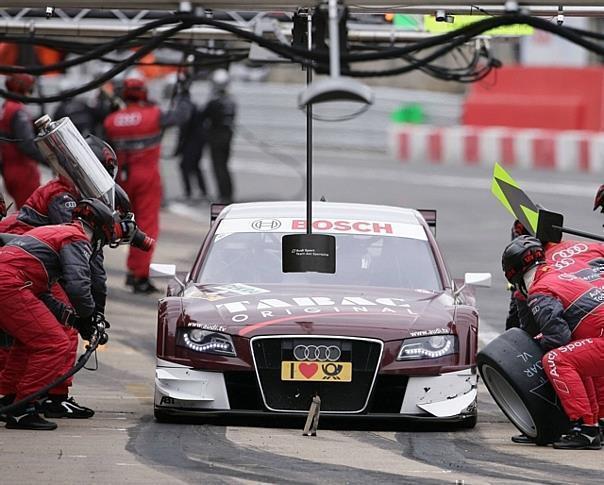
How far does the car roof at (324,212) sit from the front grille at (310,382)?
189 cm

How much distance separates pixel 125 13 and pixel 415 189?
14.9 meters

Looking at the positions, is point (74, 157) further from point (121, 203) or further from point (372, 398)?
point (372, 398)

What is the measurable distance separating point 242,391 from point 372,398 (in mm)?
776

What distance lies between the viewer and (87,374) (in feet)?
39.8

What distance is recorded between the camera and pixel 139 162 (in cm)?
1675

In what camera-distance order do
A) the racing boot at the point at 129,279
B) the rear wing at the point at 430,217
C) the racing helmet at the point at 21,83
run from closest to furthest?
the rear wing at the point at 430,217, the racing helmet at the point at 21,83, the racing boot at the point at 129,279

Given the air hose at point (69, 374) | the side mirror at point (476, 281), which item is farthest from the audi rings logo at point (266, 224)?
the air hose at point (69, 374)

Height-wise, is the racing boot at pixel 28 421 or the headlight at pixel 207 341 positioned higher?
the headlight at pixel 207 341

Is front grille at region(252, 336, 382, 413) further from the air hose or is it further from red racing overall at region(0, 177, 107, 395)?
red racing overall at region(0, 177, 107, 395)

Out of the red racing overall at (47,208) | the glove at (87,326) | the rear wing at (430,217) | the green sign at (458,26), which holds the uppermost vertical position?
the green sign at (458,26)

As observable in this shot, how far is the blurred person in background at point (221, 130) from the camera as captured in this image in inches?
1059

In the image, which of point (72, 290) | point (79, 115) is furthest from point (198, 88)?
point (72, 290)

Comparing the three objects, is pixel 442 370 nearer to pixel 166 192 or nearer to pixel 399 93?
pixel 166 192

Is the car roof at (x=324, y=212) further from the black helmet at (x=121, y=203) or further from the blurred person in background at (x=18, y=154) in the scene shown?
the blurred person in background at (x=18, y=154)
